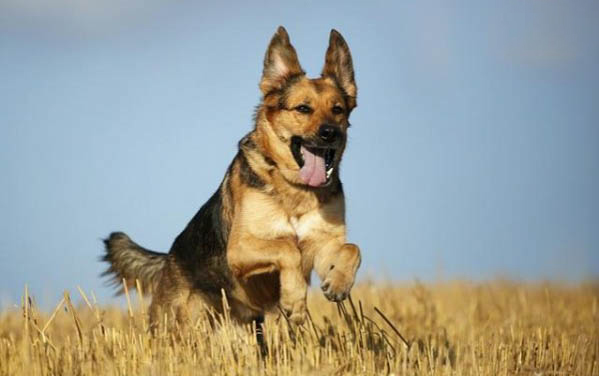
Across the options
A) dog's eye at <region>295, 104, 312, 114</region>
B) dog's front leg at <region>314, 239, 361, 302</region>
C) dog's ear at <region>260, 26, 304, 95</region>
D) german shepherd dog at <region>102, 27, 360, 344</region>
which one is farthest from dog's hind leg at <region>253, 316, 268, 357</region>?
dog's ear at <region>260, 26, 304, 95</region>

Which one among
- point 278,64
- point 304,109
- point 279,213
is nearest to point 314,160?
point 304,109

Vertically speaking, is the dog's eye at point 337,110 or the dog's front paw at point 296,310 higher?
the dog's eye at point 337,110

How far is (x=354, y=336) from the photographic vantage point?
6.73 metres

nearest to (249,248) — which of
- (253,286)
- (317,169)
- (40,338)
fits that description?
(253,286)

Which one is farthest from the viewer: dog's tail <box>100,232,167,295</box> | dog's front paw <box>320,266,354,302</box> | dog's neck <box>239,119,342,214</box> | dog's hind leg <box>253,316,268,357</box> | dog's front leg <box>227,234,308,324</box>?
dog's tail <box>100,232,167,295</box>

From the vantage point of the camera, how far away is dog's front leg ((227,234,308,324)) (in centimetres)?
623

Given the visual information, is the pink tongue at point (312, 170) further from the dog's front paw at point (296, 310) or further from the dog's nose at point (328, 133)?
the dog's front paw at point (296, 310)

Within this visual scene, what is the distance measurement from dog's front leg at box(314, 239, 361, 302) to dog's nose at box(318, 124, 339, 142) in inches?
34.6

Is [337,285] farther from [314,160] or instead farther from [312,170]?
[314,160]

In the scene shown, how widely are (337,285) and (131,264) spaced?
2896mm

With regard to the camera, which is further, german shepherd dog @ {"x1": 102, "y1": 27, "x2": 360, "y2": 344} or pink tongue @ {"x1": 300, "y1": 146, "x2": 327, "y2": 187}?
pink tongue @ {"x1": 300, "y1": 146, "x2": 327, "y2": 187}

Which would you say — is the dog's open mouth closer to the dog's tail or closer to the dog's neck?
the dog's neck

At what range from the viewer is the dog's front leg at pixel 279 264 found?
245 inches

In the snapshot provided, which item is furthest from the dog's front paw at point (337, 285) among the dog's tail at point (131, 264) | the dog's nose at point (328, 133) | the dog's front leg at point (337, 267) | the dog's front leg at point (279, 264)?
the dog's tail at point (131, 264)
